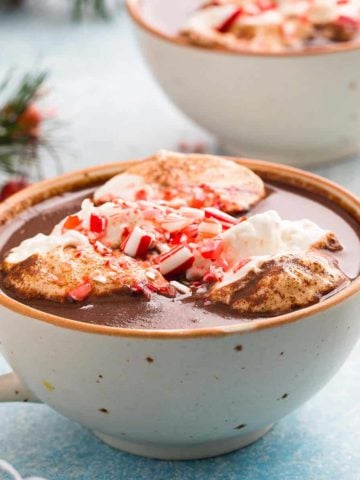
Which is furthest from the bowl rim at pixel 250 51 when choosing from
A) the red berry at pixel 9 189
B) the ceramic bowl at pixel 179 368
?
the ceramic bowl at pixel 179 368

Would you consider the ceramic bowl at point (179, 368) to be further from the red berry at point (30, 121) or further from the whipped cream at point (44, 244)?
the red berry at point (30, 121)

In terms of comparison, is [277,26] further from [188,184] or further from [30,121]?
[188,184]

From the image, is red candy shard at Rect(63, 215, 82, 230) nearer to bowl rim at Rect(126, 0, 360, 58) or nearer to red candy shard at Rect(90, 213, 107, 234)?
red candy shard at Rect(90, 213, 107, 234)

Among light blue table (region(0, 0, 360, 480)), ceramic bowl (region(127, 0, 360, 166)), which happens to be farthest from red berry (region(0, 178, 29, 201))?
ceramic bowl (region(127, 0, 360, 166))

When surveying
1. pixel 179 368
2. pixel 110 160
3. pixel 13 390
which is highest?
pixel 179 368

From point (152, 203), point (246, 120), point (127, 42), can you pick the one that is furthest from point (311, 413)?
point (127, 42)

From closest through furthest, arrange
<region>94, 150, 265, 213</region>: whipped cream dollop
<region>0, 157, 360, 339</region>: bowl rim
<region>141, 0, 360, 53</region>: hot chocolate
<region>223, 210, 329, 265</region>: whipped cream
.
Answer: <region>0, 157, 360, 339</region>: bowl rim → <region>223, 210, 329, 265</region>: whipped cream → <region>94, 150, 265, 213</region>: whipped cream dollop → <region>141, 0, 360, 53</region>: hot chocolate

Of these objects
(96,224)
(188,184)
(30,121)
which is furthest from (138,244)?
(30,121)
